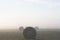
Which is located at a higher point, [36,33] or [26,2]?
[26,2]

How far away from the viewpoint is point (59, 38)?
101 cm

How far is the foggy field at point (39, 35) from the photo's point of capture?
0.96 m

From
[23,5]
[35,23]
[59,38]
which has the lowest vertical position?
[59,38]

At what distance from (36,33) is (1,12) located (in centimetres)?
28

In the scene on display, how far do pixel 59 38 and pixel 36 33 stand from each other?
0.17 m

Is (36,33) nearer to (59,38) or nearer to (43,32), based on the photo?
(43,32)

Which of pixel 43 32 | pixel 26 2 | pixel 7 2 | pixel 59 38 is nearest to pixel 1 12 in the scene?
pixel 7 2

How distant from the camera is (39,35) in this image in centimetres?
99

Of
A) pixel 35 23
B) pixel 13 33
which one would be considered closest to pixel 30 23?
pixel 35 23

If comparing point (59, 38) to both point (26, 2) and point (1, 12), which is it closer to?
point (26, 2)

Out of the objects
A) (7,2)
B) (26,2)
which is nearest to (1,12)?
(7,2)

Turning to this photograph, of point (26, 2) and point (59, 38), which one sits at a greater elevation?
point (26, 2)

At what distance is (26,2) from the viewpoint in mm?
1004

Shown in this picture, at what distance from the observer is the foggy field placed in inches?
37.9
